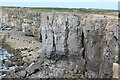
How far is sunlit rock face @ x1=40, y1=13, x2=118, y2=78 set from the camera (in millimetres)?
31125

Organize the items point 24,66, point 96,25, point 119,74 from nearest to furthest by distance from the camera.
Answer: point 119,74 → point 96,25 → point 24,66

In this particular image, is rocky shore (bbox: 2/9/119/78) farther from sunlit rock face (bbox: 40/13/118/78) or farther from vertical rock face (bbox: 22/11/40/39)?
vertical rock face (bbox: 22/11/40/39)

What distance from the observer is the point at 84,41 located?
119 feet

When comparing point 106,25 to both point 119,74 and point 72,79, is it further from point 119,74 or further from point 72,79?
point 119,74

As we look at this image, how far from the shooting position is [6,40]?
62.0 meters

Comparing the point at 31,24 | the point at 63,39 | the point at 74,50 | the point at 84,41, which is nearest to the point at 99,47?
the point at 84,41

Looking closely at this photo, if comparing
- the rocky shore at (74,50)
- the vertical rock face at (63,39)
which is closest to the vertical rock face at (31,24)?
the rocky shore at (74,50)

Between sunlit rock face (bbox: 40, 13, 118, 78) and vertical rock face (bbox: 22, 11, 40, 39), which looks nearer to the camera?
sunlit rock face (bbox: 40, 13, 118, 78)

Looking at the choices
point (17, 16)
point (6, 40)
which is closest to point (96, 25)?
point (6, 40)

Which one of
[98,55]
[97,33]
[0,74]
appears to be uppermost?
[97,33]

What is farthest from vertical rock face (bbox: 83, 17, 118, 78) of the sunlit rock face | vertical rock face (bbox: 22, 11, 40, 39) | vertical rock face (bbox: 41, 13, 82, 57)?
vertical rock face (bbox: 22, 11, 40, 39)

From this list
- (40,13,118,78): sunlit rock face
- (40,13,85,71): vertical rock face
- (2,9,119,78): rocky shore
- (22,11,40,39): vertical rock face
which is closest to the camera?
(40,13,118,78): sunlit rock face

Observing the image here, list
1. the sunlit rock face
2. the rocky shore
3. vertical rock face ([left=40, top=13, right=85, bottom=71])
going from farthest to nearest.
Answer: vertical rock face ([left=40, top=13, right=85, bottom=71]) → the rocky shore → the sunlit rock face

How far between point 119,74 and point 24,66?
24.3m
